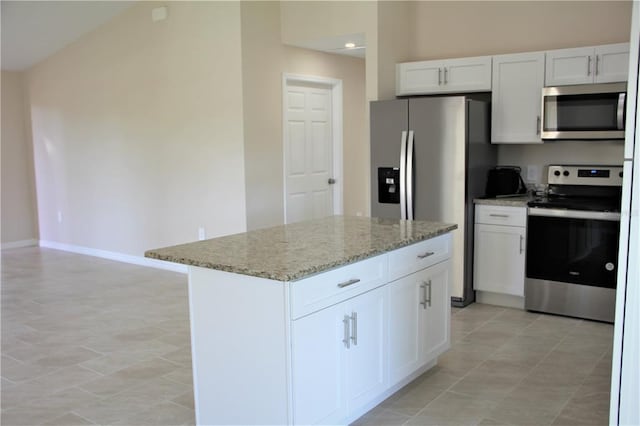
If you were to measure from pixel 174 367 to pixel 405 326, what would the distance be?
1.51 meters

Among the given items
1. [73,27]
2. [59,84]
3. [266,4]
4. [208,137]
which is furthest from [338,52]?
[59,84]

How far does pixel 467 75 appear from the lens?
516 cm

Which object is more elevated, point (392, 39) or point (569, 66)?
point (392, 39)

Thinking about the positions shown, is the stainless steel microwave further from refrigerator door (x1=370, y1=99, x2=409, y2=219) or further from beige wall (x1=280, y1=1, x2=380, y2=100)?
beige wall (x1=280, y1=1, x2=380, y2=100)

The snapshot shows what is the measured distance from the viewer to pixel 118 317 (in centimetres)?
480

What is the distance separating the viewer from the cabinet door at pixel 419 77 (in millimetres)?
5324

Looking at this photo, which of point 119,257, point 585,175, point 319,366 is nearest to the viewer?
point 319,366

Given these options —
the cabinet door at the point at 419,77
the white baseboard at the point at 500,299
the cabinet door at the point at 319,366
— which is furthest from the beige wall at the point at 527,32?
the cabinet door at the point at 319,366

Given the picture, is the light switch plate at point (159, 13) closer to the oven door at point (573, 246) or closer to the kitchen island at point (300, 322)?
the kitchen island at point (300, 322)

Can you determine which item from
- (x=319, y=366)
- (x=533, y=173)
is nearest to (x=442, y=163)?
(x=533, y=173)

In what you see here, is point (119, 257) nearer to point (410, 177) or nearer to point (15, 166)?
point (15, 166)

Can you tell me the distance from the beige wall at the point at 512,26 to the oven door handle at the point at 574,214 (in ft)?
4.71

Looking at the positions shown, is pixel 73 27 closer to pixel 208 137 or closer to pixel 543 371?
pixel 208 137

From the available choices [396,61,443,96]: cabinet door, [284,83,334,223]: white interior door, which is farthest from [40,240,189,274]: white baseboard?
[396,61,443,96]: cabinet door
